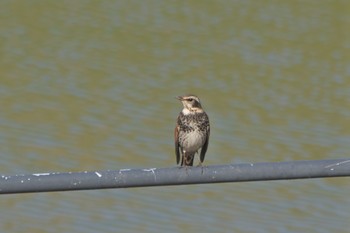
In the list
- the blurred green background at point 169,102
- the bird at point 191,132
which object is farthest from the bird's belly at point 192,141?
the blurred green background at point 169,102

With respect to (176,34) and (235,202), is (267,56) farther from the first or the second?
(235,202)

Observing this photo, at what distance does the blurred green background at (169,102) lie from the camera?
8.83 meters

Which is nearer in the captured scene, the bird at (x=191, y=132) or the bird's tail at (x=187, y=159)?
the bird's tail at (x=187, y=159)

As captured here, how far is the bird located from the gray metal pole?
2850 mm

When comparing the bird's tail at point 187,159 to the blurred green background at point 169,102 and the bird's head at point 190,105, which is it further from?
the blurred green background at point 169,102

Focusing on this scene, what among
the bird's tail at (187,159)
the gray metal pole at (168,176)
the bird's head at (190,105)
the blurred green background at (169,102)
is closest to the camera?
the gray metal pole at (168,176)

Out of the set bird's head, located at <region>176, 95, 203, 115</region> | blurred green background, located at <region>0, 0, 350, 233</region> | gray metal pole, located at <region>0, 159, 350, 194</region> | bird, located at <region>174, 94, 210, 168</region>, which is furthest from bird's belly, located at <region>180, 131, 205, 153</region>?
gray metal pole, located at <region>0, 159, 350, 194</region>

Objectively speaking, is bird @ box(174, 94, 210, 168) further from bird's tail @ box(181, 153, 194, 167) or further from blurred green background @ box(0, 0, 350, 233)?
blurred green background @ box(0, 0, 350, 233)

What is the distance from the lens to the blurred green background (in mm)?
8828

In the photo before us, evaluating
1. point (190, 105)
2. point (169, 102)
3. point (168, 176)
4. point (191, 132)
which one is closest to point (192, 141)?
point (191, 132)

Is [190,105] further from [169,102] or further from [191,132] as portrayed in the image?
[169,102]

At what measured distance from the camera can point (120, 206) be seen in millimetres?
8789

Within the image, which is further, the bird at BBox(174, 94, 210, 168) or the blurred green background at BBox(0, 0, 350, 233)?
the blurred green background at BBox(0, 0, 350, 233)

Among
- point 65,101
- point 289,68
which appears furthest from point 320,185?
point 289,68
